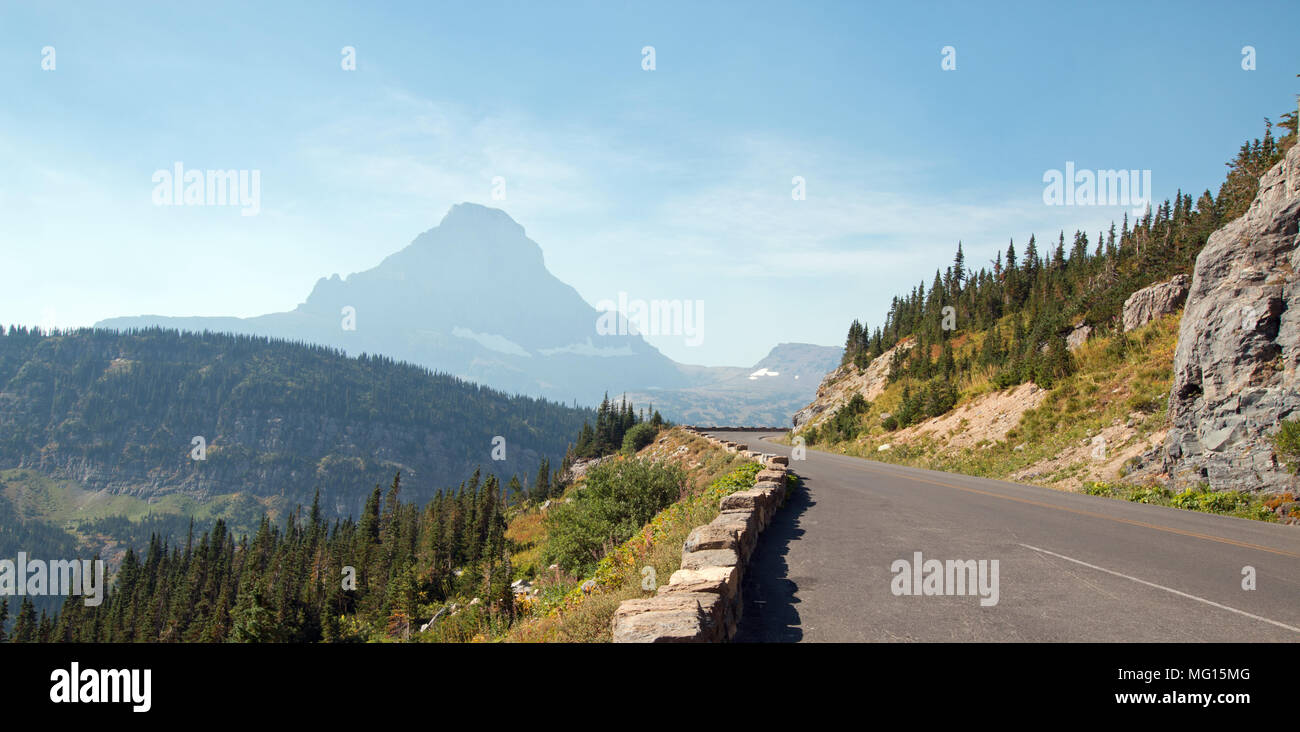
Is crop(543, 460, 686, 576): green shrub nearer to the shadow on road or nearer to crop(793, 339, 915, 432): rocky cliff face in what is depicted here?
the shadow on road

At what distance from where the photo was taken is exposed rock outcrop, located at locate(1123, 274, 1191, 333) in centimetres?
2773

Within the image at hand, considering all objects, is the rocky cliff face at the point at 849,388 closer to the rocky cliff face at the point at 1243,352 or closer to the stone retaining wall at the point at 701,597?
the rocky cliff face at the point at 1243,352

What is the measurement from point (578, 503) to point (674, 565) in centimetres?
1529

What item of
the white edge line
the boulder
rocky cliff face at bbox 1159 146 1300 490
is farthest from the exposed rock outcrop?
the boulder

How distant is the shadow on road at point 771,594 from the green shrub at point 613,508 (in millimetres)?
6327

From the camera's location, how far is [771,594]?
8.14 m

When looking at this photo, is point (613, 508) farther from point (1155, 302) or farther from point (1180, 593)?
point (1155, 302)

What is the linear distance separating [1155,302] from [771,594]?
29601 mm

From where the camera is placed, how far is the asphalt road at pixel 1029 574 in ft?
21.5

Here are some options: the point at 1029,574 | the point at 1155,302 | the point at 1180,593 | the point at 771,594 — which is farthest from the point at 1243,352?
the point at 771,594

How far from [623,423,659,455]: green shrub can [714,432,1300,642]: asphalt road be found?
51.5m

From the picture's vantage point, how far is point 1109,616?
22.2 ft

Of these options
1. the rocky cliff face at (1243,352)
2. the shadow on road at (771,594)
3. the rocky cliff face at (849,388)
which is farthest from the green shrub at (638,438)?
the shadow on road at (771,594)
